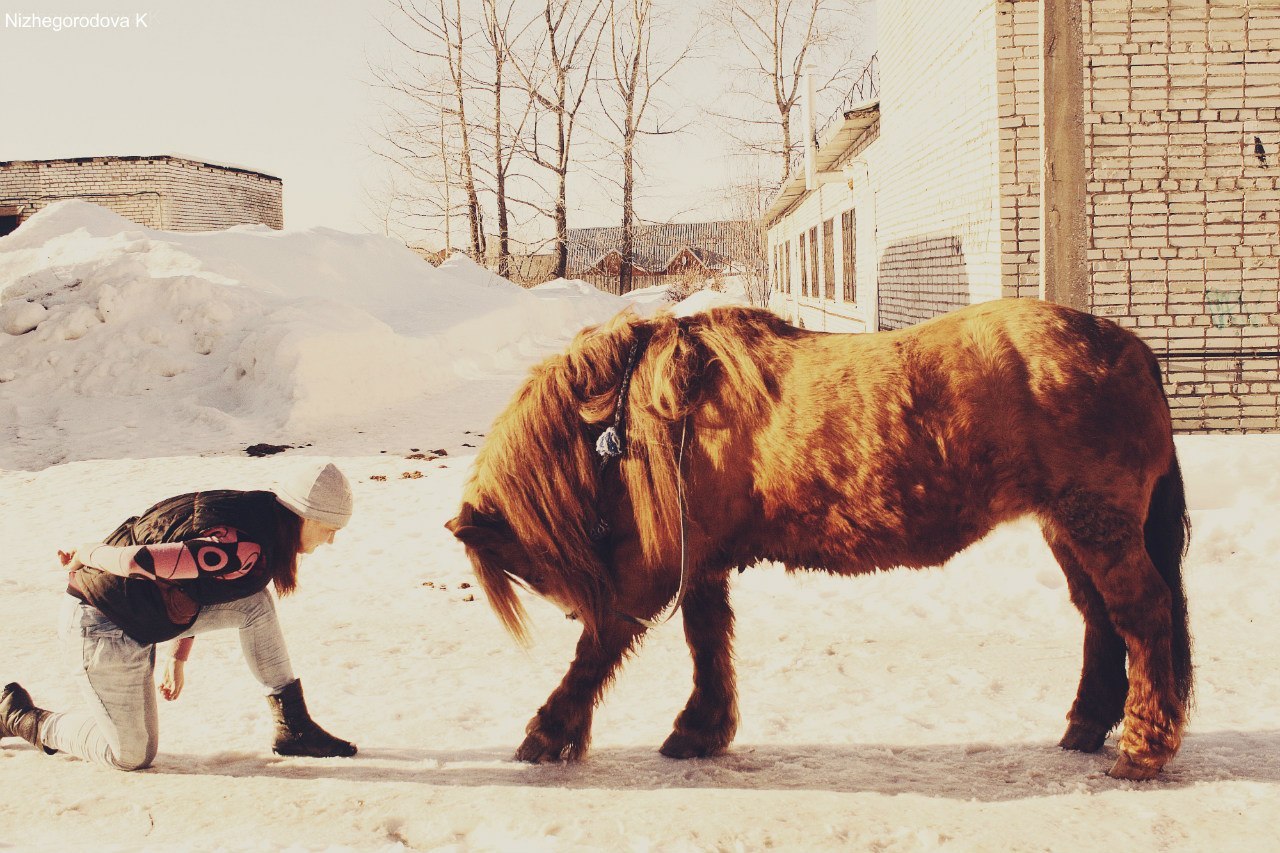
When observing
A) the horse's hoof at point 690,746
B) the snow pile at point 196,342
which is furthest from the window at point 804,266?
the horse's hoof at point 690,746

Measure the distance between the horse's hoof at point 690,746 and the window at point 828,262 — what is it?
17456 millimetres

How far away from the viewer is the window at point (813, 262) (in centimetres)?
2347

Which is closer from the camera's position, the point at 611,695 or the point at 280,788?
the point at 280,788

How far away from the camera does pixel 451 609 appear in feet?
18.5

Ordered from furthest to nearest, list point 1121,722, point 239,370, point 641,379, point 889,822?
point 239,370 < point 1121,722 < point 641,379 < point 889,822

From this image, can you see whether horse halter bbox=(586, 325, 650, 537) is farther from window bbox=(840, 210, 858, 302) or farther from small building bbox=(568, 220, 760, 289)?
small building bbox=(568, 220, 760, 289)

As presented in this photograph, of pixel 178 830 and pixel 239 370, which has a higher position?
pixel 239 370

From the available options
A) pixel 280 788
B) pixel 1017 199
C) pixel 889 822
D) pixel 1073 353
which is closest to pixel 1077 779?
pixel 889 822

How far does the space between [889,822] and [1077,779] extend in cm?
79

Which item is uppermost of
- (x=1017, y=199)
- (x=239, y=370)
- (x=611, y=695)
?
(x=1017, y=199)

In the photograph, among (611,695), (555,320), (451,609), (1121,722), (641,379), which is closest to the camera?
(641,379)

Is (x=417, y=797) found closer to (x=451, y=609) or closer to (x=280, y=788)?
(x=280, y=788)

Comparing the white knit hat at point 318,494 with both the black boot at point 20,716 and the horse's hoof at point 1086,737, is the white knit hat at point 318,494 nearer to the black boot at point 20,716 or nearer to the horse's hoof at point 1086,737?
the black boot at point 20,716

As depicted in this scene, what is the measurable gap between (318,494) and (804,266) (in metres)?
24.1
